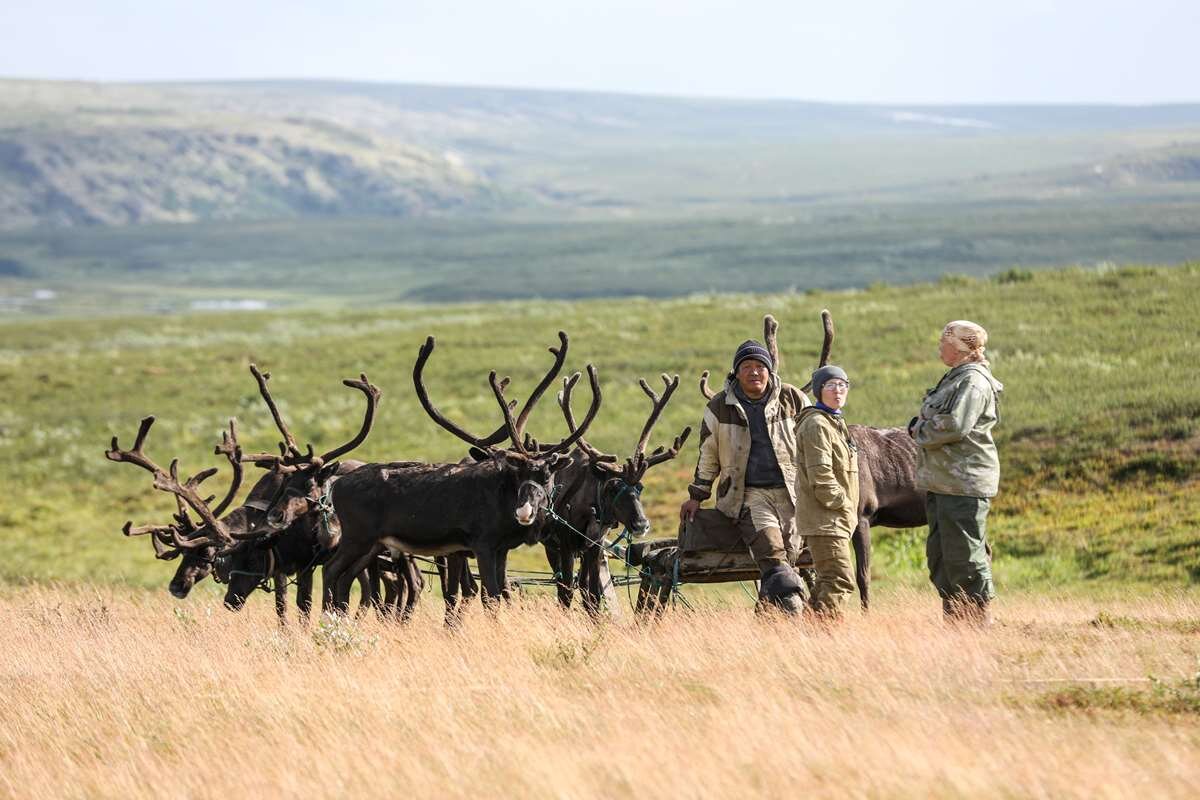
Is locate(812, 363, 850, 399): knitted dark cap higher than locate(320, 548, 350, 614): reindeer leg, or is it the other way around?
locate(812, 363, 850, 399): knitted dark cap

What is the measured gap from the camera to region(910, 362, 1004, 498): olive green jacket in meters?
11.2

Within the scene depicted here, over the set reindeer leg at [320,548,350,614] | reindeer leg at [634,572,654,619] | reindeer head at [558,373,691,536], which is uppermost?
reindeer head at [558,373,691,536]

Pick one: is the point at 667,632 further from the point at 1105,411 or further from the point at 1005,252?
the point at 1005,252

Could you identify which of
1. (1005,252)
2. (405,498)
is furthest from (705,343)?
(1005,252)

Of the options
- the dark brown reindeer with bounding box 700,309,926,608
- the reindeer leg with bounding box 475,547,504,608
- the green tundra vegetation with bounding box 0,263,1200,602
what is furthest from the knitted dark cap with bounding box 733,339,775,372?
the green tundra vegetation with bounding box 0,263,1200,602

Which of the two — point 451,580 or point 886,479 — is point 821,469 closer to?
point 886,479

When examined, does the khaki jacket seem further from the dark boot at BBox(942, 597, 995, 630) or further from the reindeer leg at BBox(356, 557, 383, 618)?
the reindeer leg at BBox(356, 557, 383, 618)

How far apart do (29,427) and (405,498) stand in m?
33.8

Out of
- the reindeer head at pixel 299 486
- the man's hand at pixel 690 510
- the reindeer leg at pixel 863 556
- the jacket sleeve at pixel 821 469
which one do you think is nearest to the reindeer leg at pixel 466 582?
the reindeer head at pixel 299 486

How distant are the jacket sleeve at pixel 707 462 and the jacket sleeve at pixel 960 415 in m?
1.56

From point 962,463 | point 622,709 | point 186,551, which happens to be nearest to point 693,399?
point 186,551

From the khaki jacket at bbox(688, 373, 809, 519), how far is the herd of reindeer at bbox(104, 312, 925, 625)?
1.95ft

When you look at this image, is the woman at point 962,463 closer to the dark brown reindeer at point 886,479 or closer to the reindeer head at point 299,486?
the dark brown reindeer at point 886,479

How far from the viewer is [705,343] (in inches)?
1838
